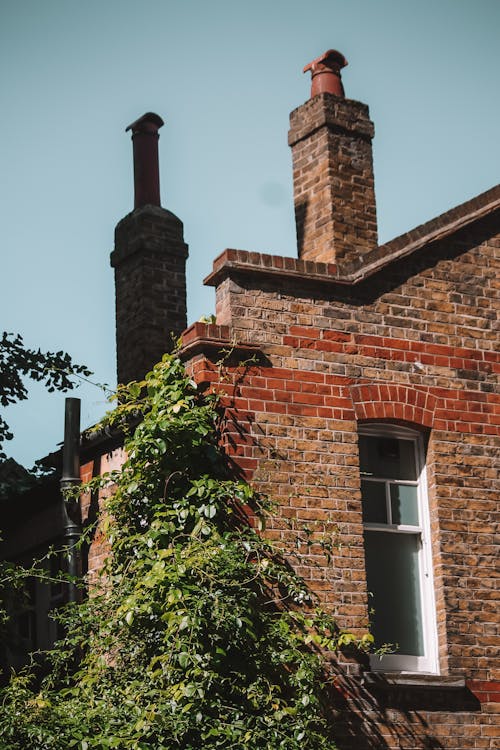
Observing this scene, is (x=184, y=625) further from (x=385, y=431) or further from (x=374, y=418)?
(x=385, y=431)

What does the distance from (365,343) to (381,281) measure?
680 mm

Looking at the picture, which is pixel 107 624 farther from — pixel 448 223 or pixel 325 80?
pixel 325 80

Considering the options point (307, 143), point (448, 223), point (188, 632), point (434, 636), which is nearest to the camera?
point (188, 632)

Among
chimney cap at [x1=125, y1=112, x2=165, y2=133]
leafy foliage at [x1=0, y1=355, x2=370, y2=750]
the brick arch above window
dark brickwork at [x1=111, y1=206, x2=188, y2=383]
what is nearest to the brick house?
the brick arch above window

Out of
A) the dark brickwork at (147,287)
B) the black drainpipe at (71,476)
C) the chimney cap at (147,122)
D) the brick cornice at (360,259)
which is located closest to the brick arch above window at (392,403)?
the brick cornice at (360,259)

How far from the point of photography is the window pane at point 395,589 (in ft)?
35.5

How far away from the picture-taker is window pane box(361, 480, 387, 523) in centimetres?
1104

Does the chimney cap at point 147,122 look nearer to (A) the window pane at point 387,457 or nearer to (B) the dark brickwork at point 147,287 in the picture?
(B) the dark brickwork at point 147,287

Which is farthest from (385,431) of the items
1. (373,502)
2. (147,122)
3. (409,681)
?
(147,122)

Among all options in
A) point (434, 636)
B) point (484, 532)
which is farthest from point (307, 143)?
point (434, 636)

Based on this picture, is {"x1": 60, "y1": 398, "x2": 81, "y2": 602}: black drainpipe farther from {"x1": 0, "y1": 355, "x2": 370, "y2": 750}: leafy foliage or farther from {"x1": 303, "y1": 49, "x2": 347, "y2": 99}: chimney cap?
{"x1": 303, "y1": 49, "x2": 347, "y2": 99}: chimney cap

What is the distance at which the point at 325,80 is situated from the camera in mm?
13094

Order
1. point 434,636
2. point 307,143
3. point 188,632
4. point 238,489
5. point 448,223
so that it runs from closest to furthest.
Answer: point 188,632
point 238,489
point 434,636
point 448,223
point 307,143

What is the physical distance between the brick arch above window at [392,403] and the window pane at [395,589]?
108 cm
